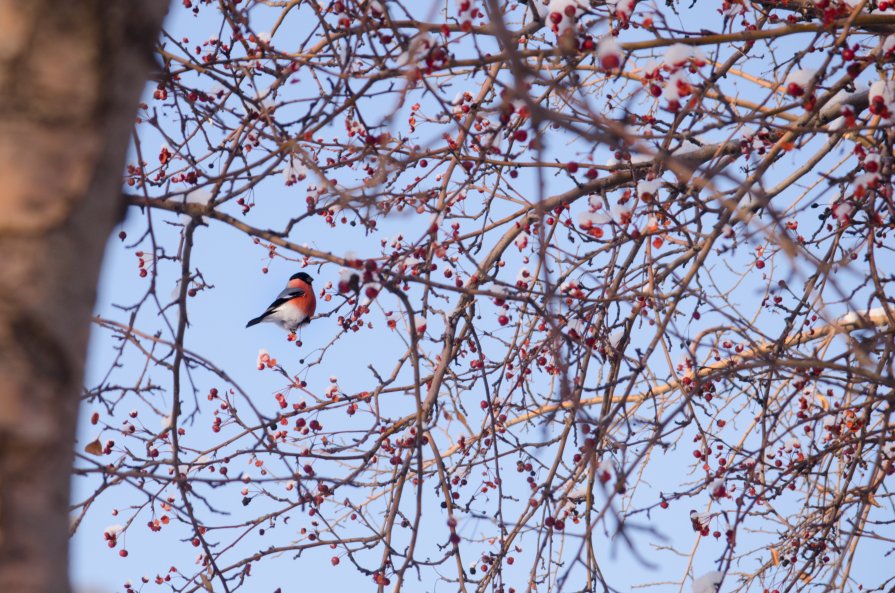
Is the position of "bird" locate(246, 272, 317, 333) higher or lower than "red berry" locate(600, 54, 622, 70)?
higher

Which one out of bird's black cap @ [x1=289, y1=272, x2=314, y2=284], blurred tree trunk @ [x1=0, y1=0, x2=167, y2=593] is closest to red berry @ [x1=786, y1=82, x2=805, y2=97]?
blurred tree trunk @ [x1=0, y1=0, x2=167, y2=593]

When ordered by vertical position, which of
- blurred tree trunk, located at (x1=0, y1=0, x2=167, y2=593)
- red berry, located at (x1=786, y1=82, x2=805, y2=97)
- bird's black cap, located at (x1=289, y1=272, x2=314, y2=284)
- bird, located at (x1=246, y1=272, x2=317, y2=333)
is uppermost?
bird's black cap, located at (x1=289, y1=272, x2=314, y2=284)

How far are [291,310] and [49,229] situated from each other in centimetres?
579

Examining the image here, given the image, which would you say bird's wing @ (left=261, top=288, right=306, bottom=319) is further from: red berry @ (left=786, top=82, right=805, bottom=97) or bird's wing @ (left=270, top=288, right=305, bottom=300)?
red berry @ (left=786, top=82, right=805, bottom=97)

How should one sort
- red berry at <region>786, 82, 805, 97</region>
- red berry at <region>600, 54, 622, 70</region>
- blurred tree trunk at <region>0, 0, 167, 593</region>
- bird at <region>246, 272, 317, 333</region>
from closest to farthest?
blurred tree trunk at <region>0, 0, 167, 593</region> → red berry at <region>600, 54, 622, 70</region> → red berry at <region>786, 82, 805, 97</region> → bird at <region>246, 272, 317, 333</region>

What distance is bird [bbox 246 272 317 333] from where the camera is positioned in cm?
672

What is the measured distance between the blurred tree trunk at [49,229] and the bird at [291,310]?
5465 mm

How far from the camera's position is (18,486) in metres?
0.94

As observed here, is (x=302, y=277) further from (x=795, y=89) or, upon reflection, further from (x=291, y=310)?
(x=795, y=89)

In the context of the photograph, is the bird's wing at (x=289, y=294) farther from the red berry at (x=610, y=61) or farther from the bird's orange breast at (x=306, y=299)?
the red berry at (x=610, y=61)

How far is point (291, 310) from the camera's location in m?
6.75

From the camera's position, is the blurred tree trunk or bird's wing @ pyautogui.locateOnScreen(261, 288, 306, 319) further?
bird's wing @ pyautogui.locateOnScreen(261, 288, 306, 319)

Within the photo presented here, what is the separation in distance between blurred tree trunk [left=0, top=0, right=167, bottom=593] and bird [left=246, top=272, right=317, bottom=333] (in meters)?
5.47

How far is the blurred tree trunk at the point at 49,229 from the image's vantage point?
3.10 ft
